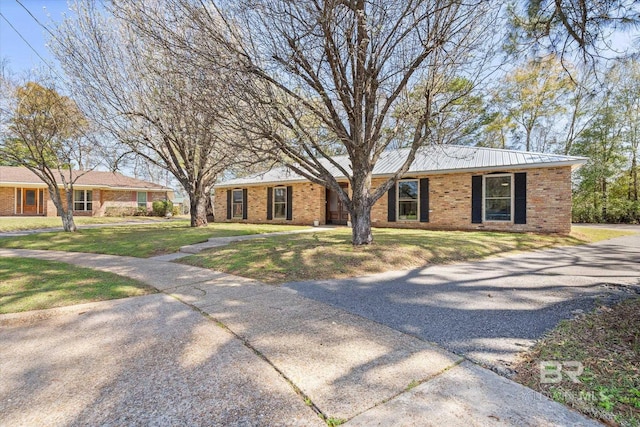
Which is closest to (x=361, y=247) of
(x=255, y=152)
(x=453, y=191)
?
(x=255, y=152)

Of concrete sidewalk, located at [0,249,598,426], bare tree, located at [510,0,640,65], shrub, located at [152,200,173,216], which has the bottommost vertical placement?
concrete sidewalk, located at [0,249,598,426]

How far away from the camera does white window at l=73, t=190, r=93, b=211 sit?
2467 centimetres

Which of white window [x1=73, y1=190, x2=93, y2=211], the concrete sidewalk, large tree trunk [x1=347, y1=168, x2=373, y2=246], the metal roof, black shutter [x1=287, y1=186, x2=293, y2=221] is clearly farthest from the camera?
white window [x1=73, y1=190, x2=93, y2=211]

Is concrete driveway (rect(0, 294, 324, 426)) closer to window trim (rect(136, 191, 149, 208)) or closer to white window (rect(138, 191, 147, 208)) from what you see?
window trim (rect(136, 191, 149, 208))

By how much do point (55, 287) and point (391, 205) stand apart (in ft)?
40.2

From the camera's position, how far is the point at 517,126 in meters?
26.1

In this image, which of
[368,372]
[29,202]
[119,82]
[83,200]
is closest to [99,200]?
[83,200]

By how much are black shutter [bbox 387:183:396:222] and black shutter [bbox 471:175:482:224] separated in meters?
3.23

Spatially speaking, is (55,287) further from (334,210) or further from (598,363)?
(334,210)

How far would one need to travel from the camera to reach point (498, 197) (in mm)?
12242

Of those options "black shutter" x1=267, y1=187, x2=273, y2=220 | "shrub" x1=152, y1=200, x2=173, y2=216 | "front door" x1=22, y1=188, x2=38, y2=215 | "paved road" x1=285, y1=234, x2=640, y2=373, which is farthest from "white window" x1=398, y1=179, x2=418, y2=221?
"front door" x1=22, y1=188, x2=38, y2=215

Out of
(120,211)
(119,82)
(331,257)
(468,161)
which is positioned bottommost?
(331,257)

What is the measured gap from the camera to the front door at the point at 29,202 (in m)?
23.6

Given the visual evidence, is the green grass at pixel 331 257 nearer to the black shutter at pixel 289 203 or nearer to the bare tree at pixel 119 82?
the bare tree at pixel 119 82
